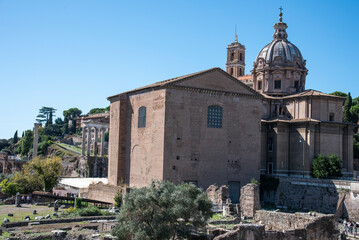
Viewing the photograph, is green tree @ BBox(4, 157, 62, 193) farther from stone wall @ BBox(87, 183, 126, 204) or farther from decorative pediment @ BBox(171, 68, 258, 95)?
decorative pediment @ BBox(171, 68, 258, 95)

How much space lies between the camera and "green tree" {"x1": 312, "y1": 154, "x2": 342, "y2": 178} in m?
38.5

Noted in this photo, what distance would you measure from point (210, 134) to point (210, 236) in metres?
19.8

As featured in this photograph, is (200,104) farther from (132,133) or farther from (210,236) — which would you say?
(210,236)

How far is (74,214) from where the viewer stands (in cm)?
2525

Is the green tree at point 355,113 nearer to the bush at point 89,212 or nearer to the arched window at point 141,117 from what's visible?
the arched window at point 141,117

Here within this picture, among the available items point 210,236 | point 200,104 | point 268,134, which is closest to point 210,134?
point 200,104

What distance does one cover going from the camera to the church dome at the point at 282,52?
46.8 m

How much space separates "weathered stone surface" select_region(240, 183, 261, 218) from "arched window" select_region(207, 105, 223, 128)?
9.04 m

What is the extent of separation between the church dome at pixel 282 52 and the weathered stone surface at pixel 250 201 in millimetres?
22624

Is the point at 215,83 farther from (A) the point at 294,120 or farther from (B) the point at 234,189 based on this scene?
(A) the point at 294,120

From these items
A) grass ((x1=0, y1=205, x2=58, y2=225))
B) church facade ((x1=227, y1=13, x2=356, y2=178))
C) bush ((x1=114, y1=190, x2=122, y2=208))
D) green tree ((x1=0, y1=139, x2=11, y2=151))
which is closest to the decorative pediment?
church facade ((x1=227, y1=13, x2=356, y2=178))

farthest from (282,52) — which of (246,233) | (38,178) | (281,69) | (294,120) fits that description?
(246,233)

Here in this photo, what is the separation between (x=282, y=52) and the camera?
1843 inches

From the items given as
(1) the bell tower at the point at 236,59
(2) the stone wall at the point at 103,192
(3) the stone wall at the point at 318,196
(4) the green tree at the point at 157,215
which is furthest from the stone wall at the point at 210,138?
(1) the bell tower at the point at 236,59
